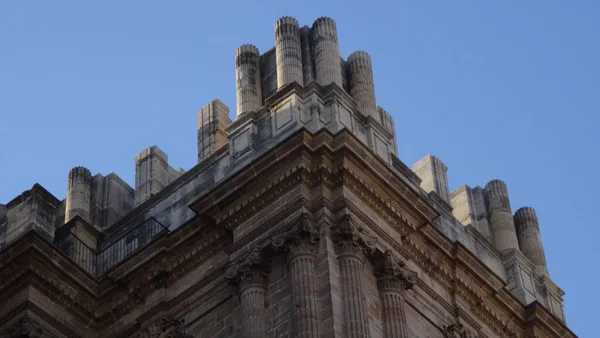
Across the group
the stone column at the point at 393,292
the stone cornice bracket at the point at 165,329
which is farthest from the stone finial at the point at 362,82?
the stone cornice bracket at the point at 165,329

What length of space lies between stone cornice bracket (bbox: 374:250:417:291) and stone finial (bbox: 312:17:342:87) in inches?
218

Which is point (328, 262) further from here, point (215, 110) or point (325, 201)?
point (215, 110)

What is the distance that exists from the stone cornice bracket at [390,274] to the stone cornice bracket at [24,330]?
29.0 ft

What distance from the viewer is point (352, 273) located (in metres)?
39.3

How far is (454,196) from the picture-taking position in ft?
163

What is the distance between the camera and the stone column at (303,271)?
38.1 m

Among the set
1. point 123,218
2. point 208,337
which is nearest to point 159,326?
point 208,337

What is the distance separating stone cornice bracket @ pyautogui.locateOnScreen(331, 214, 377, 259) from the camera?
39875 millimetres

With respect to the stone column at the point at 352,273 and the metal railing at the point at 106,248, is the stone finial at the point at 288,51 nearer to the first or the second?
the metal railing at the point at 106,248

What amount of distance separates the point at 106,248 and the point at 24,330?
4.26 meters

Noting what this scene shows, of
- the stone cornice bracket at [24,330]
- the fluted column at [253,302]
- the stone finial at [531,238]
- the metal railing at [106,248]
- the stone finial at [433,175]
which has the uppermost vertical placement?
the stone finial at [433,175]

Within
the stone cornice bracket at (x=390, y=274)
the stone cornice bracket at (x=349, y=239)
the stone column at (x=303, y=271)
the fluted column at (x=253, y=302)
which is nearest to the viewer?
the stone column at (x=303, y=271)

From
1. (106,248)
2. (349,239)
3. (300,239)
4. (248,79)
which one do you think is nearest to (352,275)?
(349,239)

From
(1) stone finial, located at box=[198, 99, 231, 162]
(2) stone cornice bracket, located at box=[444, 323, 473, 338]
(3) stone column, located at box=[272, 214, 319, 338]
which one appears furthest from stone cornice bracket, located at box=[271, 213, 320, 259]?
(1) stone finial, located at box=[198, 99, 231, 162]
